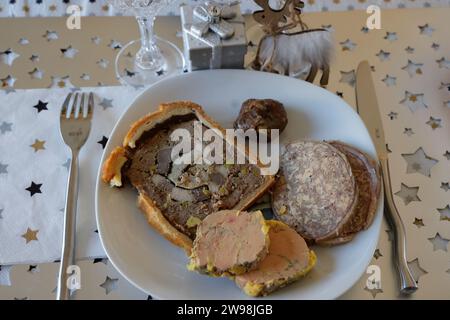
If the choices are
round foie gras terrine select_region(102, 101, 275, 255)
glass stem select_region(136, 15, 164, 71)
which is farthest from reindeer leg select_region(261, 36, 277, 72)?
glass stem select_region(136, 15, 164, 71)

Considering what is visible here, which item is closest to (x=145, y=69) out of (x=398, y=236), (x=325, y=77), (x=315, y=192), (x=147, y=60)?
(x=147, y=60)

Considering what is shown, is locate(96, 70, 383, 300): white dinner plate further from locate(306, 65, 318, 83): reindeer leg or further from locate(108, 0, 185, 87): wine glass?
locate(108, 0, 185, 87): wine glass

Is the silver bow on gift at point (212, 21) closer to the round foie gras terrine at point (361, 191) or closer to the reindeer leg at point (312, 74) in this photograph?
the reindeer leg at point (312, 74)

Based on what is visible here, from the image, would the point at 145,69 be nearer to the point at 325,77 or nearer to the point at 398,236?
the point at 325,77

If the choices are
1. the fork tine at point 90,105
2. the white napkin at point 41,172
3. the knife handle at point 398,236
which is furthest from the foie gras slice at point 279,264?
the fork tine at point 90,105

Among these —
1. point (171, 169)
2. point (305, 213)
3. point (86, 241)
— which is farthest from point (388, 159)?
point (86, 241)

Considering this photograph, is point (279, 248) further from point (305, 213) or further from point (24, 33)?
point (24, 33)
